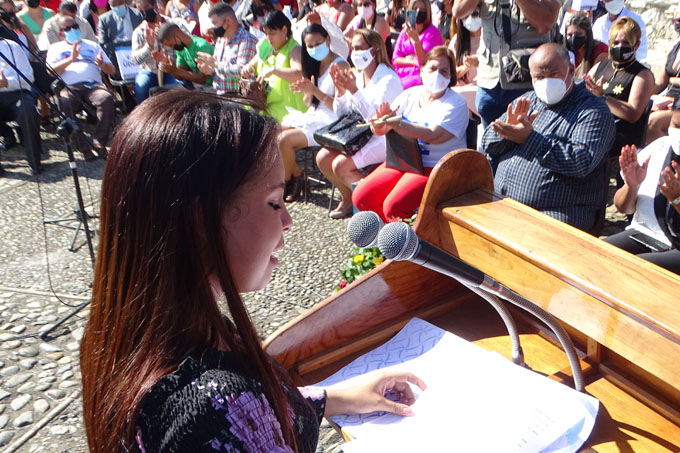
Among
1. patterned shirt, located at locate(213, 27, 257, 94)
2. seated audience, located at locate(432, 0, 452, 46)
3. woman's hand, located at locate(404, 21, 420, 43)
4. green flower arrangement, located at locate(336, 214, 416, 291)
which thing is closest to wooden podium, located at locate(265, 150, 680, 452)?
green flower arrangement, located at locate(336, 214, 416, 291)

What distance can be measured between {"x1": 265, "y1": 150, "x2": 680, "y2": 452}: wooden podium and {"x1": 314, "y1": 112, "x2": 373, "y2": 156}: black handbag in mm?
2589

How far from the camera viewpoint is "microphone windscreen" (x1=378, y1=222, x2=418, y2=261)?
1.12m

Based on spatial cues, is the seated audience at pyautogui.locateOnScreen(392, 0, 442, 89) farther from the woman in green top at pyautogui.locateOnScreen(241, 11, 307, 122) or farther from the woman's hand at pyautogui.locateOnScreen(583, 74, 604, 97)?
the woman's hand at pyautogui.locateOnScreen(583, 74, 604, 97)

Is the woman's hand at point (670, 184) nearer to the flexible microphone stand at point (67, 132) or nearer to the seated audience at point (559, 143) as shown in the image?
the seated audience at point (559, 143)

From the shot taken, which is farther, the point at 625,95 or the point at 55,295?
the point at 625,95

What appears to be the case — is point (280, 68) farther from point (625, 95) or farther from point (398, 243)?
point (398, 243)

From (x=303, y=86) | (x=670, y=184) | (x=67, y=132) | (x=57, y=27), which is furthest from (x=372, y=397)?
(x=57, y=27)

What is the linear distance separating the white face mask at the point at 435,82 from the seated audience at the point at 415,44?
5.72 feet

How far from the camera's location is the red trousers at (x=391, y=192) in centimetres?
375

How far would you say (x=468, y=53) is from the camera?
5.62 m

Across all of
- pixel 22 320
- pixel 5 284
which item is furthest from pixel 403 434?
pixel 5 284

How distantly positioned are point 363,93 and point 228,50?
2373mm

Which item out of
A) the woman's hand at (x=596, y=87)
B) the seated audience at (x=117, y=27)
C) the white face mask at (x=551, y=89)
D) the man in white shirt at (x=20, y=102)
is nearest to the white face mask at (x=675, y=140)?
the white face mask at (x=551, y=89)

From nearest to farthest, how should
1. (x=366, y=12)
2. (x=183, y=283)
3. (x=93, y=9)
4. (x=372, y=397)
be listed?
(x=183, y=283) → (x=372, y=397) → (x=366, y=12) → (x=93, y=9)
